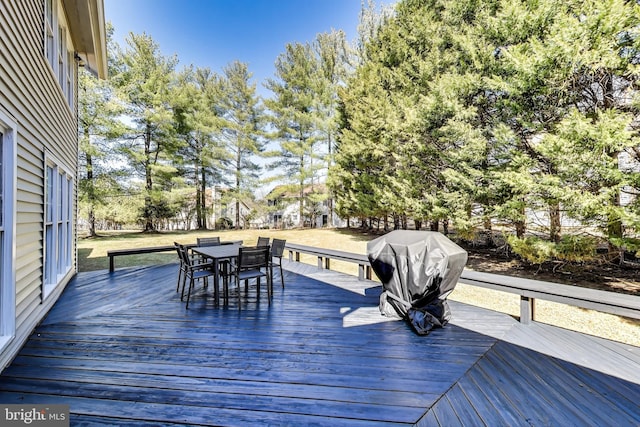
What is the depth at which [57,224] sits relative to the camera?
4.59m

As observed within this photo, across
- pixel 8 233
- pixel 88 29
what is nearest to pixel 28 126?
pixel 8 233

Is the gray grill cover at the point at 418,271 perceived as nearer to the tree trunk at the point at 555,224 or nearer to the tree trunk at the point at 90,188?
the tree trunk at the point at 555,224

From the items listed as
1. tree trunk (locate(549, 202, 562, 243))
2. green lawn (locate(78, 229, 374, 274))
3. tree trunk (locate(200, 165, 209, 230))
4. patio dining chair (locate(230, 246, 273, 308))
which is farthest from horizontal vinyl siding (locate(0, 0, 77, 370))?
tree trunk (locate(200, 165, 209, 230))

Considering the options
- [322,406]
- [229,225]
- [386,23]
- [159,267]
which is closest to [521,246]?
[322,406]

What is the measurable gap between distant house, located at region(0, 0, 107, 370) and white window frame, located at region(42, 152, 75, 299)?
16 millimetres

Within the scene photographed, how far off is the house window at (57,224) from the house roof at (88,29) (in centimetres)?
286

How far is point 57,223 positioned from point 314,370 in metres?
4.84

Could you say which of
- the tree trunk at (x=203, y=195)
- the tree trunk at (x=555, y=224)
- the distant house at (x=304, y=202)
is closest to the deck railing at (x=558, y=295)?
the tree trunk at (x=555, y=224)

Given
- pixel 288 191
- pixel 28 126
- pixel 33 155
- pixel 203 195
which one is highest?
pixel 288 191

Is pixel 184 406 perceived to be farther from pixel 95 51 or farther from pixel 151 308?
pixel 95 51

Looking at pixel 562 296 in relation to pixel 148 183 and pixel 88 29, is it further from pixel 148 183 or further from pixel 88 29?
pixel 148 183

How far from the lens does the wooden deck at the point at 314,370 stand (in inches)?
79.8

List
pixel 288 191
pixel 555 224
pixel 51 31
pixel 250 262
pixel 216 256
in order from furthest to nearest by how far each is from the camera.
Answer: pixel 288 191, pixel 555 224, pixel 216 256, pixel 250 262, pixel 51 31

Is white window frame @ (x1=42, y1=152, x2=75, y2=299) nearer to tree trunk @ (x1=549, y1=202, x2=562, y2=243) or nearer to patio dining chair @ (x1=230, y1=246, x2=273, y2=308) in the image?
patio dining chair @ (x1=230, y1=246, x2=273, y2=308)
